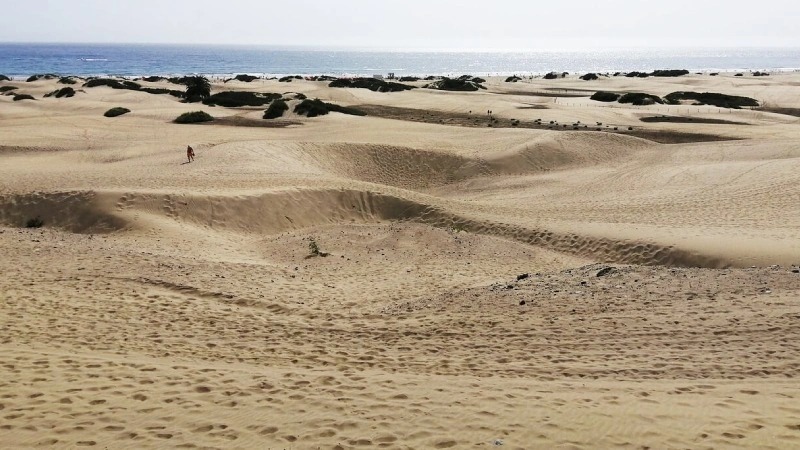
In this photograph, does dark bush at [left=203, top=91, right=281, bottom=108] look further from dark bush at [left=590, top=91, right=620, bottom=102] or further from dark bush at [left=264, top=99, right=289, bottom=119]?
dark bush at [left=590, top=91, right=620, bottom=102]

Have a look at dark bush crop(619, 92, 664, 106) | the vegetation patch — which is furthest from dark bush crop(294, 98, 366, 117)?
the vegetation patch

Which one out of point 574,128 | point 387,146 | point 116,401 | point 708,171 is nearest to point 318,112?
point 387,146

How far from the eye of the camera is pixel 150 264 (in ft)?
45.6

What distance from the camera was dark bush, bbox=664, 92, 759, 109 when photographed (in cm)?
4994

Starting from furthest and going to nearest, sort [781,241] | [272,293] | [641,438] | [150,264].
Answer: [781,241]
[150,264]
[272,293]
[641,438]

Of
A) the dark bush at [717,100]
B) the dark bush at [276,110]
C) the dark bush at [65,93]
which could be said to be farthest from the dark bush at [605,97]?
the dark bush at [65,93]

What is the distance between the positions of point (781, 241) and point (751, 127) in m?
25.2

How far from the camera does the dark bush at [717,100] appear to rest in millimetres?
49938

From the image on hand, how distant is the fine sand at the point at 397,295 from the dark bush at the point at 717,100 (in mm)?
21222

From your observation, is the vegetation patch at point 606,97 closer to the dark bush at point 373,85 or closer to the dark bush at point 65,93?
the dark bush at point 373,85

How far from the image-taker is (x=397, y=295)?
1310 cm

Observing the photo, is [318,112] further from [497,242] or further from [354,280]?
[354,280]

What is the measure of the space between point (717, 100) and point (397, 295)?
4625 cm

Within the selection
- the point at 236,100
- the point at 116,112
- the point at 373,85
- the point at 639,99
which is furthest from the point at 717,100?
the point at 116,112
